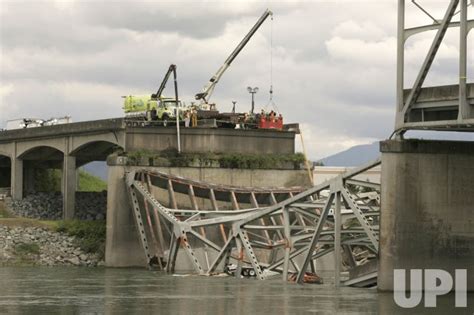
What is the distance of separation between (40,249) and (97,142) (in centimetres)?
1316

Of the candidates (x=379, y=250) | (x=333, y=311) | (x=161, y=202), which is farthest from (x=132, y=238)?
(x=333, y=311)

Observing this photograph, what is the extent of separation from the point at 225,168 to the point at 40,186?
44.1 metres

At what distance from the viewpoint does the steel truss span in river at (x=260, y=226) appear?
6469cm

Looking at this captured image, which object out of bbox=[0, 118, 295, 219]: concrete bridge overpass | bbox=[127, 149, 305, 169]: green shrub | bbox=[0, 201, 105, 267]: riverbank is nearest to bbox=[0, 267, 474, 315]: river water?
bbox=[0, 201, 105, 267]: riverbank

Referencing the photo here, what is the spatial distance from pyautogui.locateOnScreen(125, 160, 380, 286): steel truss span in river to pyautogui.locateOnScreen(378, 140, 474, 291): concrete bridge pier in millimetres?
2175

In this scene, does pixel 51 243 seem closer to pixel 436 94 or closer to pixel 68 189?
pixel 68 189

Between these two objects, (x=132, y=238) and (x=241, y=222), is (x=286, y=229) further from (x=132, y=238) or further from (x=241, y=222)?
(x=132, y=238)

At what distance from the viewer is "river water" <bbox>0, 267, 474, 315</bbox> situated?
175 ft

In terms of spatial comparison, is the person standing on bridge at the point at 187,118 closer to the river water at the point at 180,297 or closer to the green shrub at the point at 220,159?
the green shrub at the point at 220,159

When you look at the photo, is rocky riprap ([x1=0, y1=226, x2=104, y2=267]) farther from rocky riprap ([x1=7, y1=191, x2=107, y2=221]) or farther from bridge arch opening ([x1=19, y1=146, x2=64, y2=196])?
bridge arch opening ([x1=19, y1=146, x2=64, y2=196])

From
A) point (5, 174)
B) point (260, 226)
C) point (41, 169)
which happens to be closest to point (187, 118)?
point (260, 226)

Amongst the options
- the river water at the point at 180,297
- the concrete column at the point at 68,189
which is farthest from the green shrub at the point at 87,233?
the river water at the point at 180,297

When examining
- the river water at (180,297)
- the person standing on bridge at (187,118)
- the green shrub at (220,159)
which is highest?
the person standing on bridge at (187,118)

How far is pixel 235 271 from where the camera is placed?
245 feet
